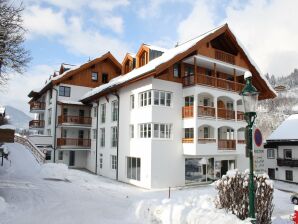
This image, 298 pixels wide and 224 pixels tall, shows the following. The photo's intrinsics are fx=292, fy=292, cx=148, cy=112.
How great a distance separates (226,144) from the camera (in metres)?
26.4

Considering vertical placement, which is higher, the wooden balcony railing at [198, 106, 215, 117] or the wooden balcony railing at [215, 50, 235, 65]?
the wooden balcony railing at [215, 50, 235, 65]

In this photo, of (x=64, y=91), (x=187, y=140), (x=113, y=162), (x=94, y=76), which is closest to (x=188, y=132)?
(x=187, y=140)

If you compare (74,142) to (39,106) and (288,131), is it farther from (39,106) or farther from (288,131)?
(288,131)

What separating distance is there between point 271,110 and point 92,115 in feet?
402

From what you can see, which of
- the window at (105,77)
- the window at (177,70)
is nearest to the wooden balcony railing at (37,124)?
the window at (105,77)

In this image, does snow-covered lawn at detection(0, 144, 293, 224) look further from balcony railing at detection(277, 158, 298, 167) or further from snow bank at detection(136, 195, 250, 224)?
balcony railing at detection(277, 158, 298, 167)

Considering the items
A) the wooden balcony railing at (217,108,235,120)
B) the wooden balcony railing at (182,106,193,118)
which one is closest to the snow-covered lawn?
the wooden balcony railing at (182,106,193,118)

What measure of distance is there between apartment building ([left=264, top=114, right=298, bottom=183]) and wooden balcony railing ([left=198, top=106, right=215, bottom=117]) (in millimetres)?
17170

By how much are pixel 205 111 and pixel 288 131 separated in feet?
65.5

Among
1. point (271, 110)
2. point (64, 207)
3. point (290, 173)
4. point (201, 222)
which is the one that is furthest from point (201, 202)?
point (271, 110)

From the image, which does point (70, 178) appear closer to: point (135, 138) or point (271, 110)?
point (135, 138)

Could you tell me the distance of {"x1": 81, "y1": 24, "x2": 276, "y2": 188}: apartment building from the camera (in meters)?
24.4

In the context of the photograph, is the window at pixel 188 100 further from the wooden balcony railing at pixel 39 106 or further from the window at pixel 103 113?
the wooden balcony railing at pixel 39 106

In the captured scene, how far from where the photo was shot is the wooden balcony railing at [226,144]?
2600 cm
